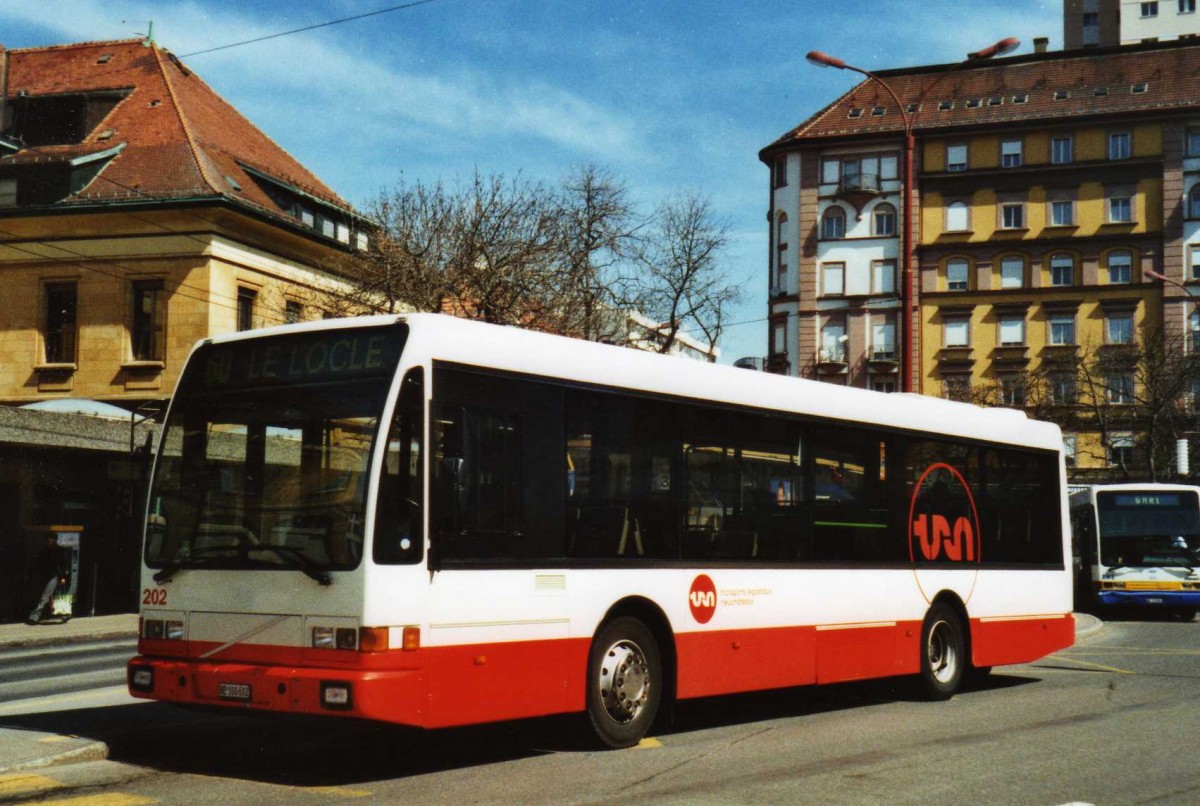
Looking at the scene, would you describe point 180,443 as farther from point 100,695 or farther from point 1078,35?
point 1078,35

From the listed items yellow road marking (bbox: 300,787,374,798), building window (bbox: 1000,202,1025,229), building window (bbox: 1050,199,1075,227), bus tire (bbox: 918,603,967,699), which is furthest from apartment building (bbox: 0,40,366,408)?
building window (bbox: 1050,199,1075,227)

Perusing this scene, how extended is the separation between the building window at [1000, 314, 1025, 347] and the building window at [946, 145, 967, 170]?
8.08 meters

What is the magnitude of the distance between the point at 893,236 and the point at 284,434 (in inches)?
2715

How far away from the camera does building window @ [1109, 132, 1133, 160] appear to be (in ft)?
237

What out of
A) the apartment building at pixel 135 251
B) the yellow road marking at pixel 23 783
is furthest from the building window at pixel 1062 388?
the yellow road marking at pixel 23 783

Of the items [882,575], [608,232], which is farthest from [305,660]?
[608,232]

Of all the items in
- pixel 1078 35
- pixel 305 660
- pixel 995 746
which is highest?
pixel 1078 35

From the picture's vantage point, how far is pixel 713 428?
11289 mm

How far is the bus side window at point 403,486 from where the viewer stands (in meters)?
8.46

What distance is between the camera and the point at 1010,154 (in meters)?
74.2

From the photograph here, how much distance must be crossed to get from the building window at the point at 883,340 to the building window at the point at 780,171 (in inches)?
375

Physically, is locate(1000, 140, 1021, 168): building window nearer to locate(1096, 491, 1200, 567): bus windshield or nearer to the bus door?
locate(1096, 491, 1200, 567): bus windshield

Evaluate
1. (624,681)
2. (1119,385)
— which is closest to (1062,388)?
(1119,385)

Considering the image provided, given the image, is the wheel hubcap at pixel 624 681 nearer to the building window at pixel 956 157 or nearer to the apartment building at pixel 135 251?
the apartment building at pixel 135 251
